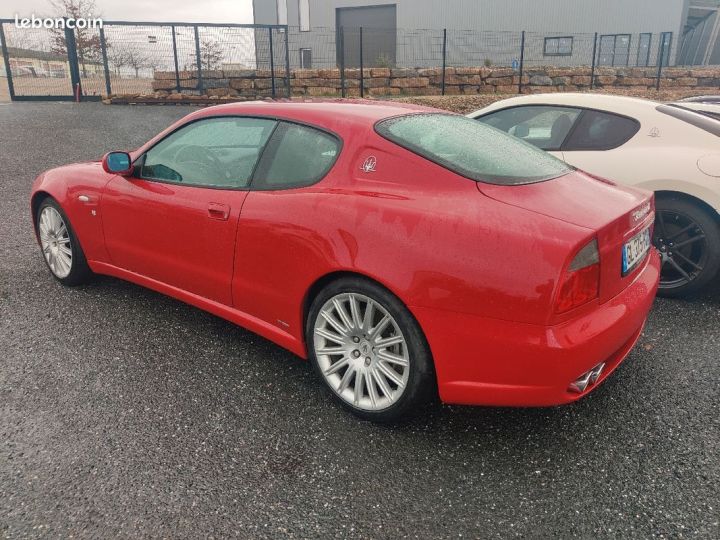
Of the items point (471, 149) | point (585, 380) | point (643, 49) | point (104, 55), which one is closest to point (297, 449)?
→ point (585, 380)

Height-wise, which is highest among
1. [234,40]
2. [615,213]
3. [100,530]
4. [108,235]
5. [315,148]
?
[234,40]

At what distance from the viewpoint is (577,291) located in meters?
2.27

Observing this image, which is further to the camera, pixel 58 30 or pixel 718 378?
pixel 58 30

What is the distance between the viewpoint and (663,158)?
430 centimetres

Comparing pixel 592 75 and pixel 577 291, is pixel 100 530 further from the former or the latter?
pixel 592 75

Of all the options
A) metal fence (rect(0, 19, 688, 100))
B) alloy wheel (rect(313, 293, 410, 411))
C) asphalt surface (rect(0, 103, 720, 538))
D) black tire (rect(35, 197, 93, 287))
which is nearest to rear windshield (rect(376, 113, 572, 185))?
alloy wheel (rect(313, 293, 410, 411))

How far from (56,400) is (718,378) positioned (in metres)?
3.49

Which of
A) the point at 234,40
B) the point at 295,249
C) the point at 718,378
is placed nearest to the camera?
the point at 295,249

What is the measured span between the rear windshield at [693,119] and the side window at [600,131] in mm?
274

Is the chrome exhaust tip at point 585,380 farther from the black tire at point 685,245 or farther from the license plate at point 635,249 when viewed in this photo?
the black tire at point 685,245

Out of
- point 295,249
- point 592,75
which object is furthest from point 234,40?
point 295,249

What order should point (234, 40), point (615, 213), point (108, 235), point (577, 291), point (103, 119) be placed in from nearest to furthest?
point (577, 291) < point (615, 213) < point (108, 235) < point (103, 119) < point (234, 40)

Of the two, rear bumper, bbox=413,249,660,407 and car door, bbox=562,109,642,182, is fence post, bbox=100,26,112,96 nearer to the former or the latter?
car door, bbox=562,109,642,182

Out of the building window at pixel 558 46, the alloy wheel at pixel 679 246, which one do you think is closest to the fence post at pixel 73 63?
the alloy wheel at pixel 679 246
